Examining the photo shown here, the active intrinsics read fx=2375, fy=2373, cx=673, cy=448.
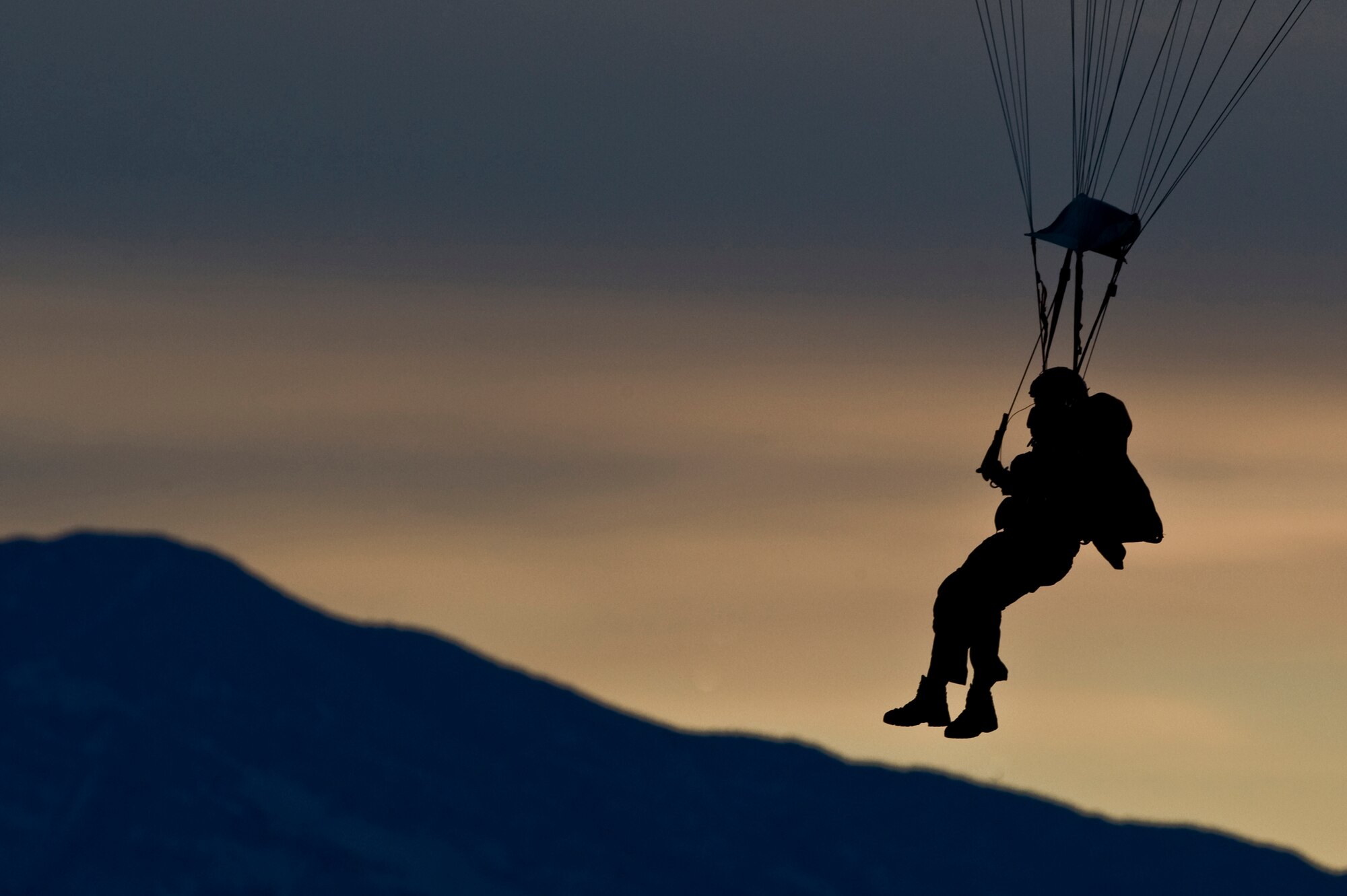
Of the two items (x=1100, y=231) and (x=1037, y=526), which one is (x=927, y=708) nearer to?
(x=1037, y=526)

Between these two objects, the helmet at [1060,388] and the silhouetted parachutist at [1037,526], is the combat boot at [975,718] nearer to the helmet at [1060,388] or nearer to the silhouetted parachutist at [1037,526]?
the silhouetted parachutist at [1037,526]

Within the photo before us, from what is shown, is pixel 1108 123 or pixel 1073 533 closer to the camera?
pixel 1108 123

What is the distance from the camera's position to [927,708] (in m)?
27.6

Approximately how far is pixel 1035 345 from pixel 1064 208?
187cm

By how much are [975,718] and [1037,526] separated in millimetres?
2400

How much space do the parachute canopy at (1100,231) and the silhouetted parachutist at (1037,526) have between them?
1.45 metres

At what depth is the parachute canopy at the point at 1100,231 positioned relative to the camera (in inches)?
1053

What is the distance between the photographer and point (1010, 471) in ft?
86.6

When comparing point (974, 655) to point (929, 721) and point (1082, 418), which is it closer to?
point (929, 721)

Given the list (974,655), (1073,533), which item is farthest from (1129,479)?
(974,655)

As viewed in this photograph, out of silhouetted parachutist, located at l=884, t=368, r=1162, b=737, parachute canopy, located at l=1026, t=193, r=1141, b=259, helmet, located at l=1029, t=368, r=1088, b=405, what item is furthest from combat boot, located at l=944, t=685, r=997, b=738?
parachute canopy, located at l=1026, t=193, r=1141, b=259

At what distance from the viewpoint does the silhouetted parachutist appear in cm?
2606

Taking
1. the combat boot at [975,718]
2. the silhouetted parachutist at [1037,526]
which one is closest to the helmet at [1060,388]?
the silhouetted parachutist at [1037,526]

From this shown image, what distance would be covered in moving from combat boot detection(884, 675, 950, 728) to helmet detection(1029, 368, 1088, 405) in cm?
365
